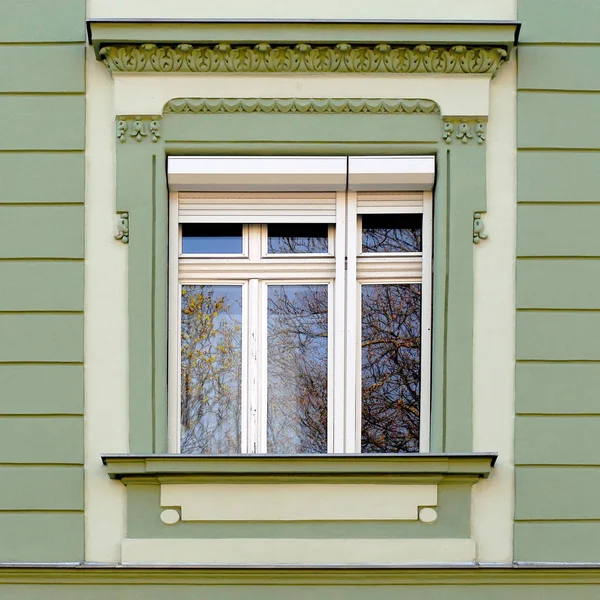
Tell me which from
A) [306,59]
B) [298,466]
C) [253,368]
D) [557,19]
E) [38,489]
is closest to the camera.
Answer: [298,466]

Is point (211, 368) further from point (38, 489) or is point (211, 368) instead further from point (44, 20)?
point (44, 20)

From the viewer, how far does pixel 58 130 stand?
5.75m

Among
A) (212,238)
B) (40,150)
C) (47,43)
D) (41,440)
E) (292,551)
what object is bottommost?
(292,551)

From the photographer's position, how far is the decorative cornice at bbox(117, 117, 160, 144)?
5.74 meters

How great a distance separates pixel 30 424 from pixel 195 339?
109cm

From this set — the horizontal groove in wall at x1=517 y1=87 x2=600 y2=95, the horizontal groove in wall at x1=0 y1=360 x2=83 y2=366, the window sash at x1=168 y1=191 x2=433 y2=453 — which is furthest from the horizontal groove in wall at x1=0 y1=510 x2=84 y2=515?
the horizontal groove in wall at x1=517 y1=87 x2=600 y2=95

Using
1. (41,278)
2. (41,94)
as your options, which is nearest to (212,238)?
(41,278)

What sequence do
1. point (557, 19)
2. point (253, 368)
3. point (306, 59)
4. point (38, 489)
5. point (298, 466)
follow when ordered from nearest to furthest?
point (298, 466) → point (38, 489) → point (306, 59) → point (557, 19) → point (253, 368)

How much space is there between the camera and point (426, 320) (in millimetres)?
5914

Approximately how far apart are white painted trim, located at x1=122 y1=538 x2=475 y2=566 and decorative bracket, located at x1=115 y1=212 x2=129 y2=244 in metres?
1.74

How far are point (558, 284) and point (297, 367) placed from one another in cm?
164

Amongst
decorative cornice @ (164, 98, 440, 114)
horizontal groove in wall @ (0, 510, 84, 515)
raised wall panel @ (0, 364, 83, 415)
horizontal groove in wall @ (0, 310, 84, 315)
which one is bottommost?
horizontal groove in wall @ (0, 510, 84, 515)

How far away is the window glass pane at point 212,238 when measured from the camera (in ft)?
19.7

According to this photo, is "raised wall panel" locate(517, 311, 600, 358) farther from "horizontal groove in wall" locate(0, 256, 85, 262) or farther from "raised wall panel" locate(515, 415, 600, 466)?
"horizontal groove in wall" locate(0, 256, 85, 262)
